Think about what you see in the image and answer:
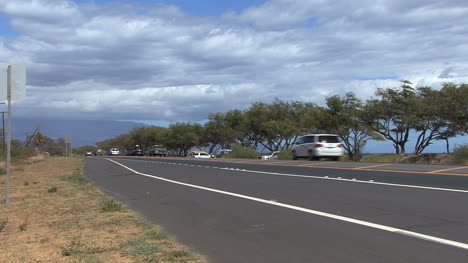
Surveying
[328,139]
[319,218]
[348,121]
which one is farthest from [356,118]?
[319,218]

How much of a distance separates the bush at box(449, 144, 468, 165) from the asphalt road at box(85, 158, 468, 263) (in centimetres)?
1074

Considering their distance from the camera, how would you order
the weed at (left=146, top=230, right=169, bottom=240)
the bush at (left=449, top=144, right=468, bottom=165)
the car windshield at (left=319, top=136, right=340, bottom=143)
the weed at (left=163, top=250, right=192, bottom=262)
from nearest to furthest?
1. the weed at (left=163, top=250, right=192, bottom=262)
2. the weed at (left=146, top=230, right=169, bottom=240)
3. the bush at (left=449, top=144, right=468, bottom=165)
4. the car windshield at (left=319, top=136, right=340, bottom=143)

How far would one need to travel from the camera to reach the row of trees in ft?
130

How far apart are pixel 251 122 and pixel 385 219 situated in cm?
6139

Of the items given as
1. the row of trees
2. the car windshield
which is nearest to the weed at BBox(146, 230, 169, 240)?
the car windshield

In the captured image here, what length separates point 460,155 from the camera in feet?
87.2

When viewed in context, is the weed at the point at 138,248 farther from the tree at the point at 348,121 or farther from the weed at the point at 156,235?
the tree at the point at 348,121

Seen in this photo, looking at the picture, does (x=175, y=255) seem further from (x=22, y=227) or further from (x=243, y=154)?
(x=243, y=154)

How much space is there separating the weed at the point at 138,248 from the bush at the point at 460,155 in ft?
73.1

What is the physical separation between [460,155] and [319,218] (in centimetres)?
2041

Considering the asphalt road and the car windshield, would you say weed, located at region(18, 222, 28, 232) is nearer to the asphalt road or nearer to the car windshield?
the asphalt road

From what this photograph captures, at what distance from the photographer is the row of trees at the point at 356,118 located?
3965cm

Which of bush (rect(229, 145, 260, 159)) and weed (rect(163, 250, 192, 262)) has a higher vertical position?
bush (rect(229, 145, 260, 159))

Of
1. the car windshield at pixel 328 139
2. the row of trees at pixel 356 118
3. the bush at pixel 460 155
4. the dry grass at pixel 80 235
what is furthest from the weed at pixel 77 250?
the row of trees at pixel 356 118
